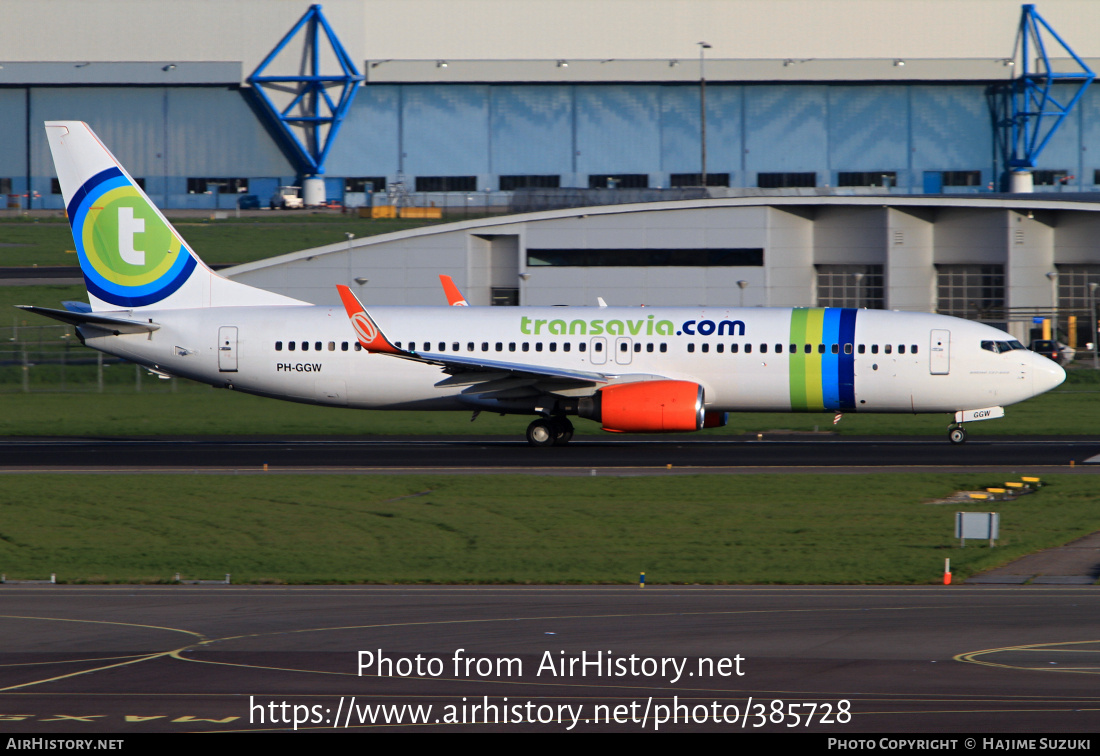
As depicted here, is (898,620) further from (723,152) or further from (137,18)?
(137,18)

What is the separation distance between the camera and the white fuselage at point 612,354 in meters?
34.4

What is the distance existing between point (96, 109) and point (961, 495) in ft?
258

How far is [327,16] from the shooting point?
87875 mm

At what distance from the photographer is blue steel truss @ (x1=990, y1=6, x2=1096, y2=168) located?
285 ft

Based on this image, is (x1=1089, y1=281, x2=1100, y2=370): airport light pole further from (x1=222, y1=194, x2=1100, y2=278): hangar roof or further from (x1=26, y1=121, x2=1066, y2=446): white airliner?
(x1=26, y1=121, x2=1066, y2=446): white airliner

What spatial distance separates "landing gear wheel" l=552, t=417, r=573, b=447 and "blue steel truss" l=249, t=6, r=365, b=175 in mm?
58094

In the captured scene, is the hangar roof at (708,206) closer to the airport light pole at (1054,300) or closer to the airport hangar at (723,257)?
the airport hangar at (723,257)

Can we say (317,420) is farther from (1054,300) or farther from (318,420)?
(1054,300)

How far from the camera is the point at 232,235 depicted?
80.0 metres

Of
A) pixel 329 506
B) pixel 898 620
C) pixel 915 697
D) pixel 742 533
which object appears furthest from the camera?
pixel 329 506

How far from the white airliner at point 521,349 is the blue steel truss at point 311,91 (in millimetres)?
53023

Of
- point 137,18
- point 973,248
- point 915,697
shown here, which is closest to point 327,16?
point 137,18

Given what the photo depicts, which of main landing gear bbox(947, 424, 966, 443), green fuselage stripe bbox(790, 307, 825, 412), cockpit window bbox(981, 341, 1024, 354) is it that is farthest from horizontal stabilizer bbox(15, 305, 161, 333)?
cockpit window bbox(981, 341, 1024, 354)

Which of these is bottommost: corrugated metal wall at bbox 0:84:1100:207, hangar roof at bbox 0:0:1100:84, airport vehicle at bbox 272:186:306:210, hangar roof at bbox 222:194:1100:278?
hangar roof at bbox 222:194:1100:278
